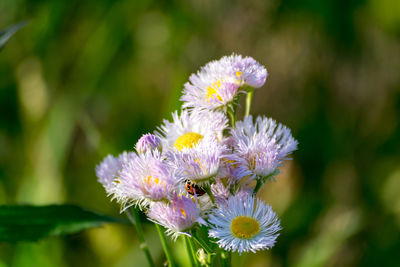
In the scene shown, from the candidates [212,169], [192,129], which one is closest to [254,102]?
[192,129]

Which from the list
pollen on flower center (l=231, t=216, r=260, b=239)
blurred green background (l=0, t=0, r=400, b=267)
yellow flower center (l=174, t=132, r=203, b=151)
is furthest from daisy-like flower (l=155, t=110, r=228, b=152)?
blurred green background (l=0, t=0, r=400, b=267)

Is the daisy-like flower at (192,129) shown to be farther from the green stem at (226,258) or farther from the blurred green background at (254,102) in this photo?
the blurred green background at (254,102)

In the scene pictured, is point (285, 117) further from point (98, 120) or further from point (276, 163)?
point (276, 163)

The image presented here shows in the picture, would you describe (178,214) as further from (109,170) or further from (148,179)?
(109,170)

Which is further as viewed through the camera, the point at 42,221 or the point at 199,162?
the point at 42,221

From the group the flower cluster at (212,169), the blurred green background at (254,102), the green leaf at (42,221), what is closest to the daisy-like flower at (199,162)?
the flower cluster at (212,169)
